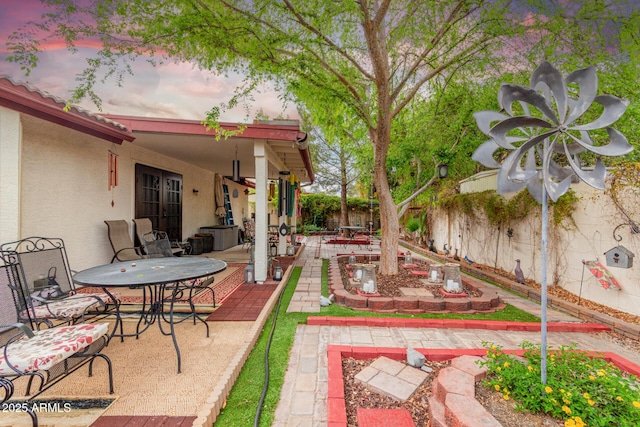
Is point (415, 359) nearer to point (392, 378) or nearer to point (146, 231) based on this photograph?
point (392, 378)

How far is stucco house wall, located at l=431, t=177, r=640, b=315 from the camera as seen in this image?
142 inches

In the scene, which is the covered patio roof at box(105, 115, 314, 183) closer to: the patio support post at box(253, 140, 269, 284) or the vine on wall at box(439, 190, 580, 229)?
the patio support post at box(253, 140, 269, 284)

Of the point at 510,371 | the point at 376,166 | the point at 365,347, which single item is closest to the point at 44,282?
the point at 365,347

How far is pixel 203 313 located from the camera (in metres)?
3.69

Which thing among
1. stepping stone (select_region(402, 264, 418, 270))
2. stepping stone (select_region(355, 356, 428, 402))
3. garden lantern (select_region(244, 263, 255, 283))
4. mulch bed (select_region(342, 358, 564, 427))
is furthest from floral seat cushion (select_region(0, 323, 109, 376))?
stepping stone (select_region(402, 264, 418, 270))

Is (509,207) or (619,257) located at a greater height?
(509,207)

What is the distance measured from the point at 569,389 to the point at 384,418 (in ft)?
4.08

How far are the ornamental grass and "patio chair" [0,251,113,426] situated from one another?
298 centimetres

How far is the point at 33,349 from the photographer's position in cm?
185

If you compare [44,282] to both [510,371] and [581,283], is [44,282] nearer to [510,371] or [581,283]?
[510,371]

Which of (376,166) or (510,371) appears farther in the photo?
(376,166)

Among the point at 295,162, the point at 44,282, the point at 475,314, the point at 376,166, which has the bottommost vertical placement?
the point at 475,314

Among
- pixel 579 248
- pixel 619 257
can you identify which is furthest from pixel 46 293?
pixel 579 248

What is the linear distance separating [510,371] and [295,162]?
23.3 feet
